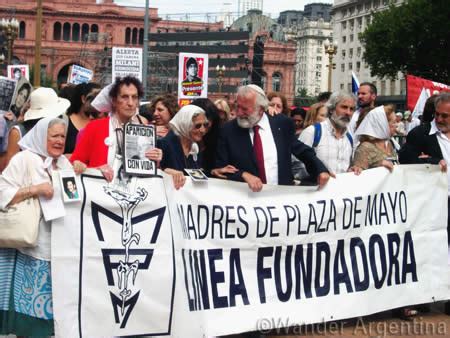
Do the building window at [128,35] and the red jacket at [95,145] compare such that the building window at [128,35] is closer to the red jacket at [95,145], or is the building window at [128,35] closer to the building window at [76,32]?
the building window at [76,32]

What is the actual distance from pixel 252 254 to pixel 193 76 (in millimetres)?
9388

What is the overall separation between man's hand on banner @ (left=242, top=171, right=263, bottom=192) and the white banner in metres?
0.08

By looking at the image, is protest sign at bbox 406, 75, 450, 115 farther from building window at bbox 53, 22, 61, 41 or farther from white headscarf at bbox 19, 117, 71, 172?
building window at bbox 53, 22, 61, 41

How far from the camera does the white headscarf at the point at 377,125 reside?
6.39 m

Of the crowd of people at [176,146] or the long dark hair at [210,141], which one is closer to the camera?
the crowd of people at [176,146]

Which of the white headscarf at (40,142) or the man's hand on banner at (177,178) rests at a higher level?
the white headscarf at (40,142)

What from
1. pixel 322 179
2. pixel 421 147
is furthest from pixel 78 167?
pixel 421 147

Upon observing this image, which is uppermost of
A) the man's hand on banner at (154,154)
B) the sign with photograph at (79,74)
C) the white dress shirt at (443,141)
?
the sign with photograph at (79,74)

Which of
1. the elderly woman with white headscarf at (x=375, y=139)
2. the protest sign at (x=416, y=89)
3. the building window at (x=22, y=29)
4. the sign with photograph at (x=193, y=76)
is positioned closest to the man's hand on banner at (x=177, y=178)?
the elderly woman with white headscarf at (x=375, y=139)

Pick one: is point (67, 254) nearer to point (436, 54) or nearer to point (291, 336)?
point (291, 336)

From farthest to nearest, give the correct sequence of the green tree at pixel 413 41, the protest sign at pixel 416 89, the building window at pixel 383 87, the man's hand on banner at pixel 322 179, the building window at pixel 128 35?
1. the building window at pixel 128 35
2. the building window at pixel 383 87
3. the green tree at pixel 413 41
4. the protest sign at pixel 416 89
5. the man's hand on banner at pixel 322 179

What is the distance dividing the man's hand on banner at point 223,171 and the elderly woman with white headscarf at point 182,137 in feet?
0.70

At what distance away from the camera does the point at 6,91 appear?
22.9 feet

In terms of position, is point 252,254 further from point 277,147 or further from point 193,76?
point 193,76
